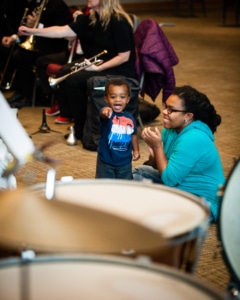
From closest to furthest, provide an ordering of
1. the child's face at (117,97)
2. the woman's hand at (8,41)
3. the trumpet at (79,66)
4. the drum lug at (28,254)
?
the drum lug at (28,254), the child's face at (117,97), the trumpet at (79,66), the woman's hand at (8,41)

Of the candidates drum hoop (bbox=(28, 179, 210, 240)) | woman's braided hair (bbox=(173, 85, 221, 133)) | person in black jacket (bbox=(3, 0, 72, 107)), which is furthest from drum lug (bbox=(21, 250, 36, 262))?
person in black jacket (bbox=(3, 0, 72, 107))

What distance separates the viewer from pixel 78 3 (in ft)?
47.5

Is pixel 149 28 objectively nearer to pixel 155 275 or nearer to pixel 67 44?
pixel 67 44

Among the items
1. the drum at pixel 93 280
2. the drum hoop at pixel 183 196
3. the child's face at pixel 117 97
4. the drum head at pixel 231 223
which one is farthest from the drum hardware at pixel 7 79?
the drum at pixel 93 280

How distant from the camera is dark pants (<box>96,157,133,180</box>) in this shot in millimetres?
4152

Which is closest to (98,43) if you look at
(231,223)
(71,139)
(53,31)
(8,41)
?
(53,31)

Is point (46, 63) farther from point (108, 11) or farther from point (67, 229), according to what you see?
point (67, 229)

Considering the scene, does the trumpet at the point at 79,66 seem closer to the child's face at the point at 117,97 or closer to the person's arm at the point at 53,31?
the person's arm at the point at 53,31

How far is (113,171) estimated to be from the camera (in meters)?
4.16

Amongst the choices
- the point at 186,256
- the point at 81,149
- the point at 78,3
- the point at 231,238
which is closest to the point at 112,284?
the point at 186,256

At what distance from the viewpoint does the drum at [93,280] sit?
6.05 ft

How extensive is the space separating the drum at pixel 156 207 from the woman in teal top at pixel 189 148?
1089mm

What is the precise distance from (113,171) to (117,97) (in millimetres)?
437

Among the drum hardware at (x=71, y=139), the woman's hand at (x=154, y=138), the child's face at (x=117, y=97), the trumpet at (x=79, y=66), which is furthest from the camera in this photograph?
the drum hardware at (x=71, y=139)
